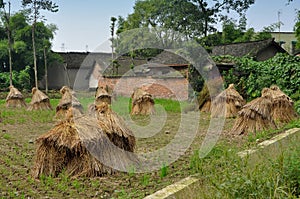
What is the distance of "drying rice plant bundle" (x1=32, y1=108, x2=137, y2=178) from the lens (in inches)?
182

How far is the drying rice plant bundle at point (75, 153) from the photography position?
4.63 metres

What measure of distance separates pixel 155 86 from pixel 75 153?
45.2 ft

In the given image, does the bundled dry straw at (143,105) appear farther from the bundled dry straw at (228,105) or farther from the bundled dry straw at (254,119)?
the bundled dry straw at (254,119)

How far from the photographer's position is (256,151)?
4758 millimetres

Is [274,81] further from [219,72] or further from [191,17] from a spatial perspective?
[191,17]

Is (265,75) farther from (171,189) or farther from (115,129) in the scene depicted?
(171,189)

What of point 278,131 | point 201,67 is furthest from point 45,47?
point 278,131

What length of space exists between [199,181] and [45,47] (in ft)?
84.5

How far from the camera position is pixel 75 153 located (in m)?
4.69

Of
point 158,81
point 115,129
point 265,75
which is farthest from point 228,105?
point 158,81

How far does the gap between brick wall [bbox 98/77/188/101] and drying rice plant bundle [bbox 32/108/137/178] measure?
1140 centimetres

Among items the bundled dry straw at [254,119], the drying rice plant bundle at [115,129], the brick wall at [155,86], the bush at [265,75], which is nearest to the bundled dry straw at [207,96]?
the bush at [265,75]

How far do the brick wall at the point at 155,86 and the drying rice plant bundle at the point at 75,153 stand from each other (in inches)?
449

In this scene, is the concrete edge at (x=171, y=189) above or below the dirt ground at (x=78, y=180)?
above
